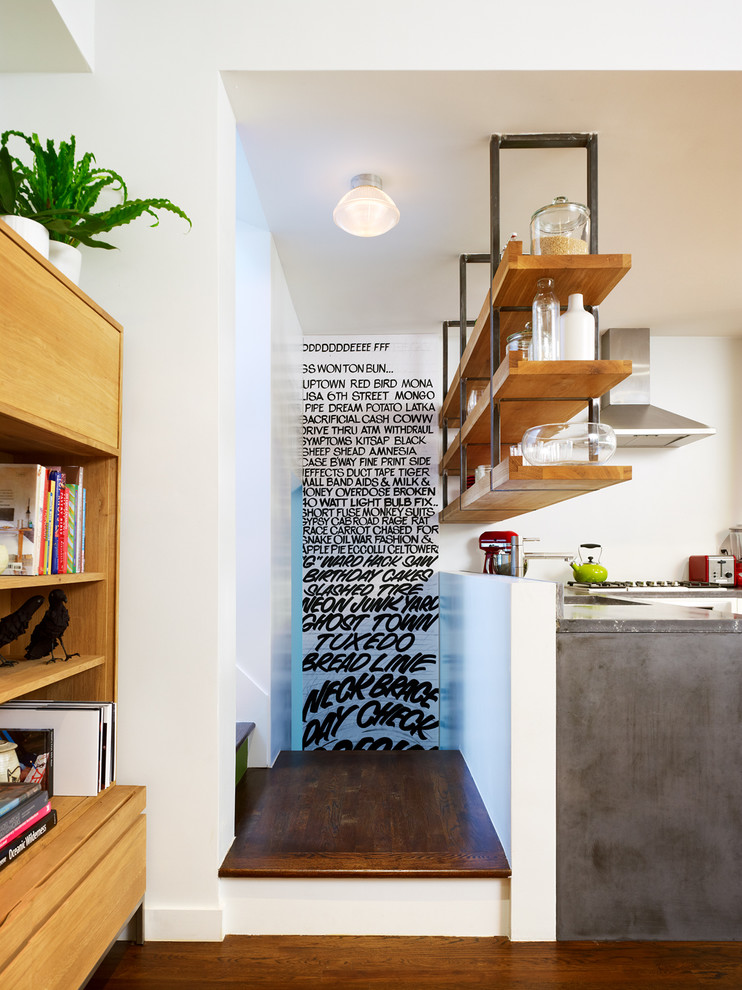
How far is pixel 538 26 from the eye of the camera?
2143 mm

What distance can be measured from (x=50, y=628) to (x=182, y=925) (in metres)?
0.91

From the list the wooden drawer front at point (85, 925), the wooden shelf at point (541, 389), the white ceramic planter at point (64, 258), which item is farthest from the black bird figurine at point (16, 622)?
the wooden shelf at point (541, 389)

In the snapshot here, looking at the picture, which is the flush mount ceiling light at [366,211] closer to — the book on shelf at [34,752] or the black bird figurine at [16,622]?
the black bird figurine at [16,622]

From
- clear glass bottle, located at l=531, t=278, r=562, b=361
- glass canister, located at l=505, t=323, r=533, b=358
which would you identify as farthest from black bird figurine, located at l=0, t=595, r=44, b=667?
glass canister, located at l=505, t=323, r=533, b=358

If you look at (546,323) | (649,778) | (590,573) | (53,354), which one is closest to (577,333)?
(546,323)

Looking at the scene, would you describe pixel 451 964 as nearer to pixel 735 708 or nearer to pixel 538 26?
pixel 735 708

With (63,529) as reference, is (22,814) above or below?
below

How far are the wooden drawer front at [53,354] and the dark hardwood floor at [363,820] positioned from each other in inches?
51.6

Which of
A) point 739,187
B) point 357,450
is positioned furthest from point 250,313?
point 739,187

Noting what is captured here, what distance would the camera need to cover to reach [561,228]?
7.14ft

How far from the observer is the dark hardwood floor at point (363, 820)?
6.77 feet

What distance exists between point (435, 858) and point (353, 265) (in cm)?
269

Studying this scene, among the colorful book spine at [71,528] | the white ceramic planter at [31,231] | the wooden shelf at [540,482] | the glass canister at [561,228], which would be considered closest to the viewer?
the white ceramic planter at [31,231]

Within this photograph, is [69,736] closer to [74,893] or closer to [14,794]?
[14,794]
